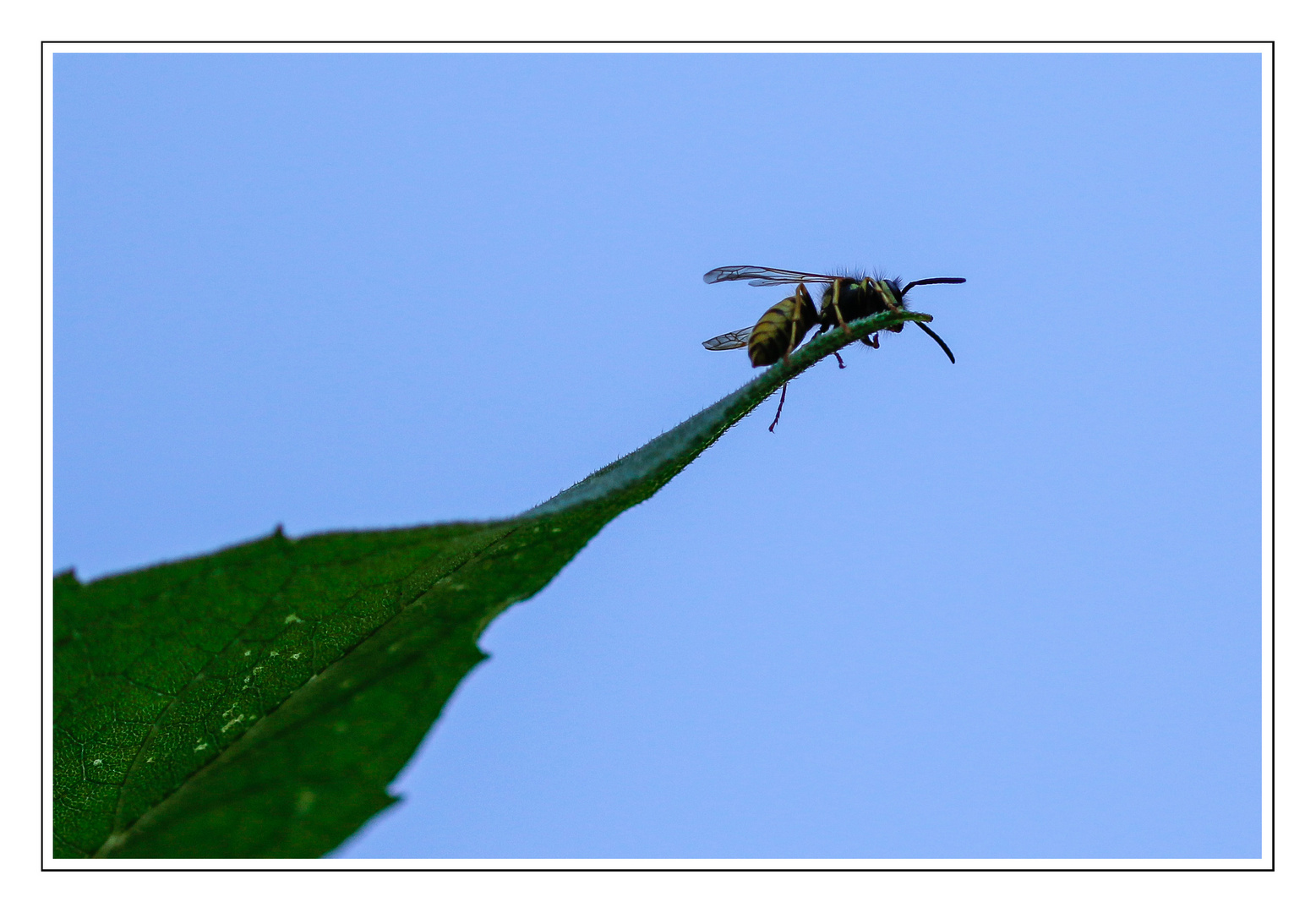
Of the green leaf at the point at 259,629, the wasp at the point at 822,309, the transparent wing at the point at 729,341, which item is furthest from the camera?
the transparent wing at the point at 729,341

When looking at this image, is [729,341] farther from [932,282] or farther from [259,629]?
[259,629]

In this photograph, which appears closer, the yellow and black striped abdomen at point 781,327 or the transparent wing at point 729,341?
the yellow and black striped abdomen at point 781,327

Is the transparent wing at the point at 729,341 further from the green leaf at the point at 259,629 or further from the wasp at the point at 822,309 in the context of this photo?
the green leaf at the point at 259,629

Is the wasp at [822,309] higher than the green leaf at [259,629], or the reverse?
the wasp at [822,309]

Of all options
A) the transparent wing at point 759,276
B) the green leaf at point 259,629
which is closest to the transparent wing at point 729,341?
the transparent wing at point 759,276

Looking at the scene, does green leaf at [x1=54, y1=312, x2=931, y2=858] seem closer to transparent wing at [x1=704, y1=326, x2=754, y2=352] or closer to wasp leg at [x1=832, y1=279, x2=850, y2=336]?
wasp leg at [x1=832, y1=279, x2=850, y2=336]

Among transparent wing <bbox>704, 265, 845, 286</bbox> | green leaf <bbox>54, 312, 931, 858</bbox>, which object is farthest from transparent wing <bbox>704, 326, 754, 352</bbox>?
green leaf <bbox>54, 312, 931, 858</bbox>
